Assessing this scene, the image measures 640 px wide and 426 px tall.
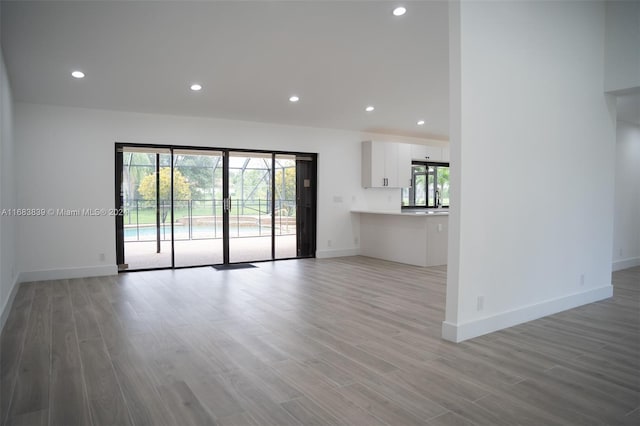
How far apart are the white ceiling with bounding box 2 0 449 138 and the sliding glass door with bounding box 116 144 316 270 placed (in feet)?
3.47

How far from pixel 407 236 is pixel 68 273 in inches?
225

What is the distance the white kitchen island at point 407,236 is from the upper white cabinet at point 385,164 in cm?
81

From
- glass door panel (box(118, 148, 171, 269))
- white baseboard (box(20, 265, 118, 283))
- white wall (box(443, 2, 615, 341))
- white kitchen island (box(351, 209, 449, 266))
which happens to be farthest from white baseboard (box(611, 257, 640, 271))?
white baseboard (box(20, 265, 118, 283))

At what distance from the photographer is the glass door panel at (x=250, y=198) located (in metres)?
7.38

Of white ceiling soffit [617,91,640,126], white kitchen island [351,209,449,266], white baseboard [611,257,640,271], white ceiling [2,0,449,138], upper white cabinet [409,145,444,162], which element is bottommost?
white baseboard [611,257,640,271]

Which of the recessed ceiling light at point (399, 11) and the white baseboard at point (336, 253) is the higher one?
the recessed ceiling light at point (399, 11)

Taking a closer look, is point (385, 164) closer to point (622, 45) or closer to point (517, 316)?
point (622, 45)

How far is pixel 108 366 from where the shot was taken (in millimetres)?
2826

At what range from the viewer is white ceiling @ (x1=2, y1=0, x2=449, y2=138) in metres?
3.22

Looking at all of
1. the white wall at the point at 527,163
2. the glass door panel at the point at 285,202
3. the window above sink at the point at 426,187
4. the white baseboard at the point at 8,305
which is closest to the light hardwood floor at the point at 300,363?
the white baseboard at the point at 8,305

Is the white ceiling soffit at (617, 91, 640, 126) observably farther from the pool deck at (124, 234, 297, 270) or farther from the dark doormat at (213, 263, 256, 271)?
the dark doormat at (213, 263, 256, 271)

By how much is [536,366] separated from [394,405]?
126cm

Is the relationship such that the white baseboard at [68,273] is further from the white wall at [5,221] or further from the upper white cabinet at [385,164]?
the upper white cabinet at [385,164]

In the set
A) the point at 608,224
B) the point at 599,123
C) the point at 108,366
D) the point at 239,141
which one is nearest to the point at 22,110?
the point at 239,141
